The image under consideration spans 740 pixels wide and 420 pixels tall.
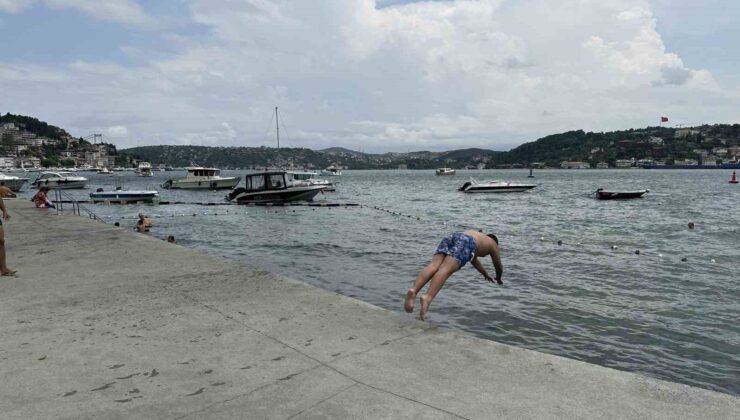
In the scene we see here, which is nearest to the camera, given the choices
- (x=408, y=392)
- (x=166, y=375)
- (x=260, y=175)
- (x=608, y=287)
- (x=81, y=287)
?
(x=408, y=392)

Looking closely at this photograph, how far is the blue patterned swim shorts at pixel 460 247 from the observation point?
5.84m

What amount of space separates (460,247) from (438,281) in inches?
22.5

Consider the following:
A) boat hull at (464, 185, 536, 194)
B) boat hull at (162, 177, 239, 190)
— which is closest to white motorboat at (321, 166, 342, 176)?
→ boat hull at (162, 177, 239, 190)

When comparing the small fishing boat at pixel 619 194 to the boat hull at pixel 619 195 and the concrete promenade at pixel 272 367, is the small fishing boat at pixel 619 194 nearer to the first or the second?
the boat hull at pixel 619 195

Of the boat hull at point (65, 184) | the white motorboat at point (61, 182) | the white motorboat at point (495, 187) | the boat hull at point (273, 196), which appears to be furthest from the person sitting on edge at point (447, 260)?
the boat hull at point (65, 184)

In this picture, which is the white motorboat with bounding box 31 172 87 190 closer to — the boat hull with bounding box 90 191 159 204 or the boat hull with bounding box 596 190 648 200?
the boat hull with bounding box 90 191 159 204

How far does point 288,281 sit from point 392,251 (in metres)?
9.34

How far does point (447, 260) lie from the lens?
5.84 meters

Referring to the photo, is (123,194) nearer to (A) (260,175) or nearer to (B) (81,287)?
(A) (260,175)

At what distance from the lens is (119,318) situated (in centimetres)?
581

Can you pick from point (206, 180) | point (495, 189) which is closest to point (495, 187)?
point (495, 189)

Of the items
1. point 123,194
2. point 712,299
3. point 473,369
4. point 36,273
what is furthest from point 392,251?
point 123,194

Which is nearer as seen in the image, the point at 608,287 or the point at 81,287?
the point at 81,287

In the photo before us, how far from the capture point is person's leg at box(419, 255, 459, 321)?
557 cm
